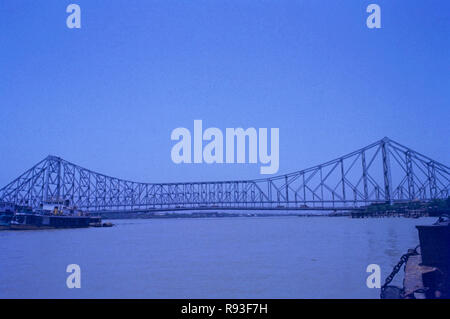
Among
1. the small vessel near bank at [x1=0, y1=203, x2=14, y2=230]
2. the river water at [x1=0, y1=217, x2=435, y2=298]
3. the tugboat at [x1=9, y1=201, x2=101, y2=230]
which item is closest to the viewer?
the river water at [x1=0, y1=217, x2=435, y2=298]

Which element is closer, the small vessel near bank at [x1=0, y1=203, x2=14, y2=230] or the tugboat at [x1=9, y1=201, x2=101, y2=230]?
the tugboat at [x1=9, y1=201, x2=101, y2=230]

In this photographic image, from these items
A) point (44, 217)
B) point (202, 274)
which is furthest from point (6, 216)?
point (202, 274)

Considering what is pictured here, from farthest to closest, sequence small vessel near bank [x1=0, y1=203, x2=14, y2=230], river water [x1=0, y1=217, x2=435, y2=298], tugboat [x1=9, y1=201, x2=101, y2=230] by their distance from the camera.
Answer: small vessel near bank [x1=0, y1=203, x2=14, y2=230], tugboat [x1=9, y1=201, x2=101, y2=230], river water [x1=0, y1=217, x2=435, y2=298]

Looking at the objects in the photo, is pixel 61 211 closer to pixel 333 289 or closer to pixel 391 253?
pixel 391 253

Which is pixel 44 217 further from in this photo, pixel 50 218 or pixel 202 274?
pixel 202 274

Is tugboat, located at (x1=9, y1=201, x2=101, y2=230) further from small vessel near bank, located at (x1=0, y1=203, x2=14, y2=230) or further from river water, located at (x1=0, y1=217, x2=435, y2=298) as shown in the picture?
river water, located at (x1=0, y1=217, x2=435, y2=298)

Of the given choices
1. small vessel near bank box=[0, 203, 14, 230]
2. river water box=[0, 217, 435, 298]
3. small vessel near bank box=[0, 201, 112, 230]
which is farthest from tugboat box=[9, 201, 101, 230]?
river water box=[0, 217, 435, 298]
